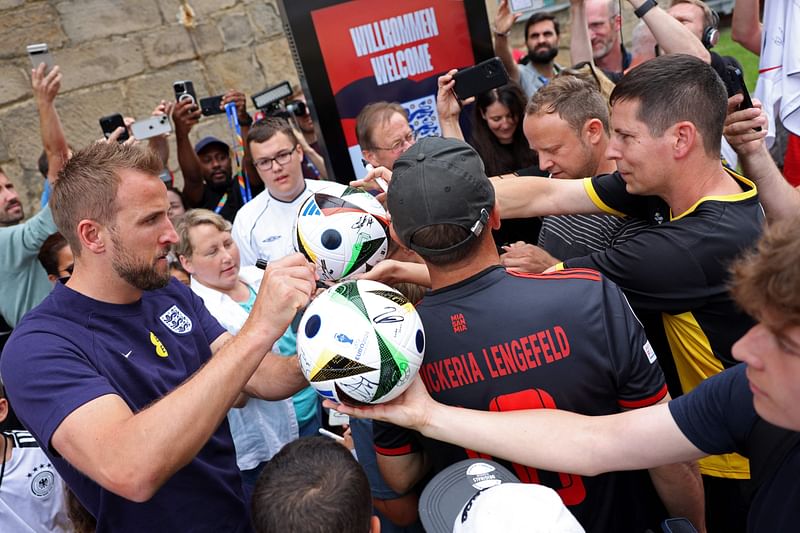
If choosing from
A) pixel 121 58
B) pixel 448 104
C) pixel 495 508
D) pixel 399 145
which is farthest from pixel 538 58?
pixel 495 508

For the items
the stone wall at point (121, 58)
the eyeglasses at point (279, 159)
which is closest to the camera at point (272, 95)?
the eyeglasses at point (279, 159)

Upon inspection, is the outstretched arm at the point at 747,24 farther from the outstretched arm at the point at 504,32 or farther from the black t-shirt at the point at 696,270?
the black t-shirt at the point at 696,270

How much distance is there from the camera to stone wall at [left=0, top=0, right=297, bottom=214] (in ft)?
20.6

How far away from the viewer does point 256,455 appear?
3588 millimetres

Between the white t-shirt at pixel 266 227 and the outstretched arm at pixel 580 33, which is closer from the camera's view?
the white t-shirt at pixel 266 227

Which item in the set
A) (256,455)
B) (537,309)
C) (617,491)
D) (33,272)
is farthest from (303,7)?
(617,491)

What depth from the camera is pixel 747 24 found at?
482 cm

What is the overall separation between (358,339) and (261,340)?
379 millimetres

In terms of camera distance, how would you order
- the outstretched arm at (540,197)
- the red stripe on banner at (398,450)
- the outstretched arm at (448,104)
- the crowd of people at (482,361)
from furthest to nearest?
the outstretched arm at (448,104) → the outstretched arm at (540,197) → the red stripe on banner at (398,450) → the crowd of people at (482,361)

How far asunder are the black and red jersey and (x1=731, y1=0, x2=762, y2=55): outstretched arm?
390 centimetres

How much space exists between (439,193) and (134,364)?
124 cm

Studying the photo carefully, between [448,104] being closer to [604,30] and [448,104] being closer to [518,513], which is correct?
[604,30]

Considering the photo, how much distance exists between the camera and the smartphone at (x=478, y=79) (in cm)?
444

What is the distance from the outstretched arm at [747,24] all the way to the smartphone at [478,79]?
77.3 inches
